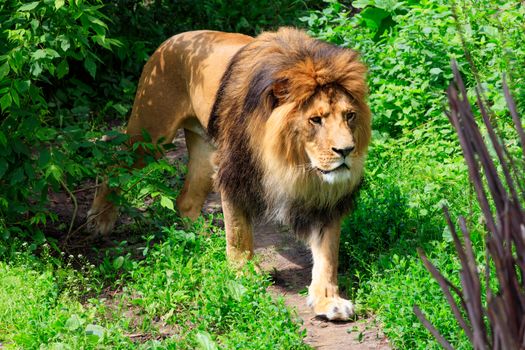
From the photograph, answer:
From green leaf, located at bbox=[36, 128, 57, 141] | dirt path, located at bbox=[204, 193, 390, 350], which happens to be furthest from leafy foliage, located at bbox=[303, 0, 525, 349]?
green leaf, located at bbox=[36, 128, 57, 141]

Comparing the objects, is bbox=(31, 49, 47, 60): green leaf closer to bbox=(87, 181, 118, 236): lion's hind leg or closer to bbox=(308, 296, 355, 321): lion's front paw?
bbox=(87, 181, 118, 236): lion's hind leg

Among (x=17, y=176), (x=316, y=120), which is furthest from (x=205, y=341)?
(x=17, y=176)

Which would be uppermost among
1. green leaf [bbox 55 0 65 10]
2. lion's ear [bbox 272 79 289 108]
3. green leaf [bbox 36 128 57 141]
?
green leaf [bbox 55 0 65 10]

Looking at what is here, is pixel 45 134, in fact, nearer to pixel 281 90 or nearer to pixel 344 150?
pixel 281 90

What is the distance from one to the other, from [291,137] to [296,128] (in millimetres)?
50

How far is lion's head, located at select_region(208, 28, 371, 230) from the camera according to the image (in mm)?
4000

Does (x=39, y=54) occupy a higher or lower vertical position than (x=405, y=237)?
higher

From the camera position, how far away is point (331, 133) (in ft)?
12.9

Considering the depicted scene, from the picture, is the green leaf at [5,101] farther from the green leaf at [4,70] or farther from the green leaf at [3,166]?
the green leaf at [3,166]

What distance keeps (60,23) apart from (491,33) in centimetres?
284

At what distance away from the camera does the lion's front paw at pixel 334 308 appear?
162 inches

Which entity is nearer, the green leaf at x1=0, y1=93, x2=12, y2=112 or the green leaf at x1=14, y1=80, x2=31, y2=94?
the green leaf at x1=0, y1=93, x2=12, y2=112

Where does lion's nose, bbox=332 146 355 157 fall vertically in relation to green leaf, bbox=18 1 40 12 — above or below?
below

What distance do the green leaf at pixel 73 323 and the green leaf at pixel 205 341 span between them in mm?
520
